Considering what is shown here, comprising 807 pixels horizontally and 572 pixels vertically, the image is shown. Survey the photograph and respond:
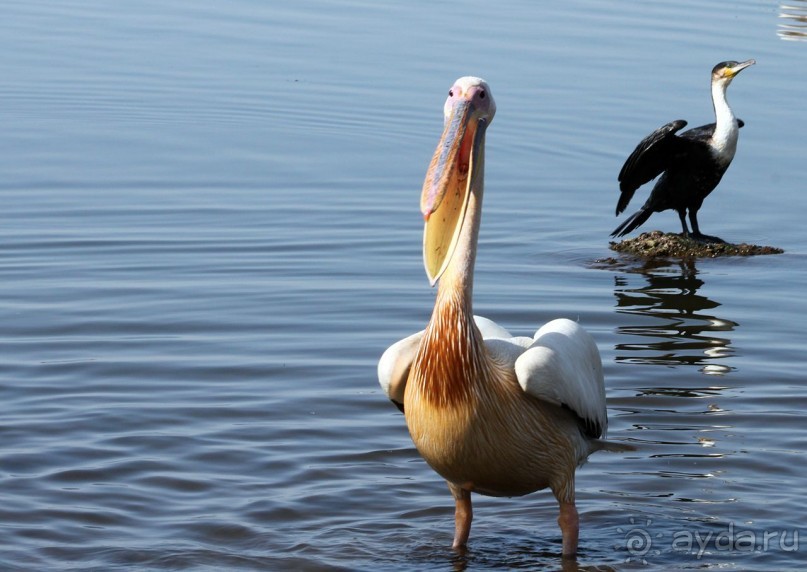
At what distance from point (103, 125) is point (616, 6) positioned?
8.02m

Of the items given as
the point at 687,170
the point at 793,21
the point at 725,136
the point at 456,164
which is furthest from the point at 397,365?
the point at 793,21

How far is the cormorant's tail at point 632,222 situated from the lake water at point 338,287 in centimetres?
21

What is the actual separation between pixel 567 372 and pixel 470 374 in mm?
355

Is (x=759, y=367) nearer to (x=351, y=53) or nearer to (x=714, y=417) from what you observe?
(x=714, y=417)

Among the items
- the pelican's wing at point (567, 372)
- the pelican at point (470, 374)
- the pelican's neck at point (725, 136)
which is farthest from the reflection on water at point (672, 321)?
the pelican at point (470, 374)

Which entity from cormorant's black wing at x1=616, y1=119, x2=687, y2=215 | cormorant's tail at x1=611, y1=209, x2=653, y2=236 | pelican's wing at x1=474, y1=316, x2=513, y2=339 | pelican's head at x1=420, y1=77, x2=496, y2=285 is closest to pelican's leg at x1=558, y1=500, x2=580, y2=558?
pelican's wing at x1=474, y1=316, x2=513, y2=339

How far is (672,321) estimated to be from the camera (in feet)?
26.3

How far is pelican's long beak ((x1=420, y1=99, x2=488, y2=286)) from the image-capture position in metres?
4.32

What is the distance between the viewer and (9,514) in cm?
522

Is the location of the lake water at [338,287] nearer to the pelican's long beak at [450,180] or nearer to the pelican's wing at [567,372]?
the pelican's wing at [567,372]

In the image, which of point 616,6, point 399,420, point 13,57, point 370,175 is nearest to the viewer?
point 399,420

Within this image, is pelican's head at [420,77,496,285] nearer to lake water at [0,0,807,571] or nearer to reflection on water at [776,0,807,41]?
lake water at [0,0,807,571]

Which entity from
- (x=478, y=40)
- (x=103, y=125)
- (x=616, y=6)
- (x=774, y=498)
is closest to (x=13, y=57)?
(x=103, y=125)

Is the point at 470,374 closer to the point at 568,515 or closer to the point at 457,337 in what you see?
the point at 457,337
